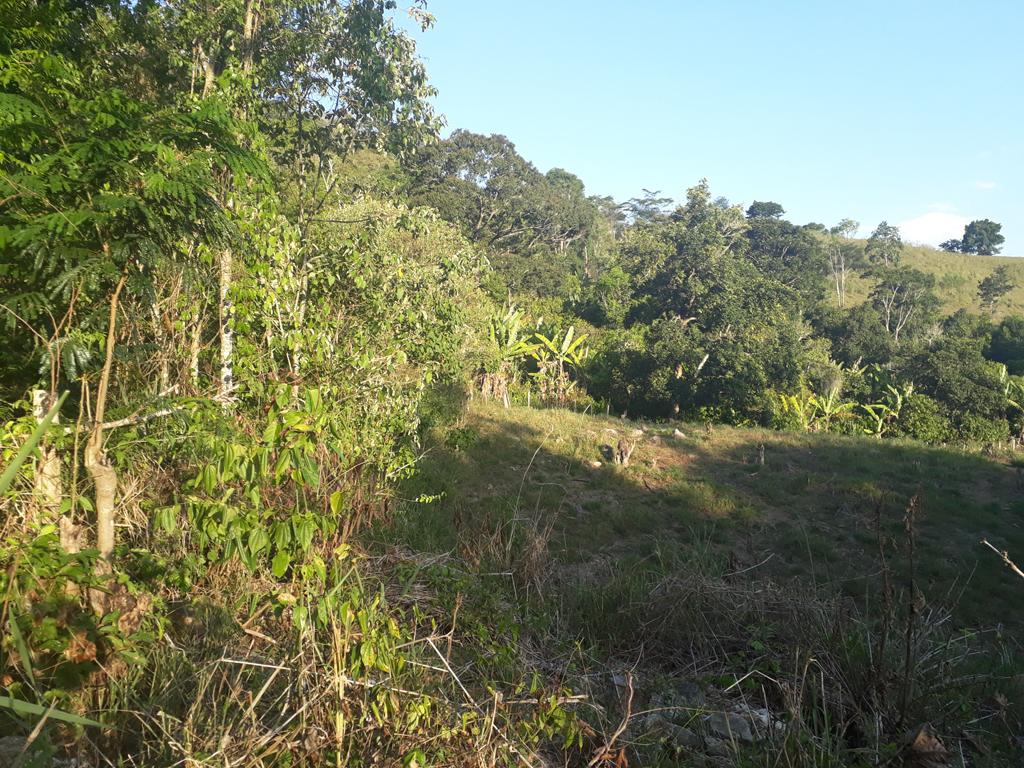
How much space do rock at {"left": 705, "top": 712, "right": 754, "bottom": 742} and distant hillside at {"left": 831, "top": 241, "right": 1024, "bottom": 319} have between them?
37.6 metres

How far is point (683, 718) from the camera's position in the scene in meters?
2.70

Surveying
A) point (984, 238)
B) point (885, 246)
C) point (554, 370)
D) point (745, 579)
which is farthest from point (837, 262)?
point (745, 579)

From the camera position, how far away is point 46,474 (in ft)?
8.45

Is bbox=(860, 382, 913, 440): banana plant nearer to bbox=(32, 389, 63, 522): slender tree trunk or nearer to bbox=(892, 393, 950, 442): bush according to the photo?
bbox=(892, 393, 950, 442): bush

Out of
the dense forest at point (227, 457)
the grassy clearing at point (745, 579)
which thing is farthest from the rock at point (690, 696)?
the dense forest at point (227, 457)

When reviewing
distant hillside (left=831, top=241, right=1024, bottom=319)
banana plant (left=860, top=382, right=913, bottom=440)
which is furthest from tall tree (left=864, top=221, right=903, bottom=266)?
banana plant (left=860, top=382, right=913, bottom=440)

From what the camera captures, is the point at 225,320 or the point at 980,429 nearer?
the point at 225,320

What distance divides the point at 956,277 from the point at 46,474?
155ft

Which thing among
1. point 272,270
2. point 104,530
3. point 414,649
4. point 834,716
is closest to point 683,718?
point 834,716

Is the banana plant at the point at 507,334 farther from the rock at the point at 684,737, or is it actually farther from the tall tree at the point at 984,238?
the tall tree at the point at 984,238

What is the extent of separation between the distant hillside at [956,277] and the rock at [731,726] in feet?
123

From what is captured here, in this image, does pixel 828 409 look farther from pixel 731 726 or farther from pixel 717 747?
pixel 717 747

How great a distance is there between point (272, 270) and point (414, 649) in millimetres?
2790

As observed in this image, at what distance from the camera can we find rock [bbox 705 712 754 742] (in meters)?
2.58
